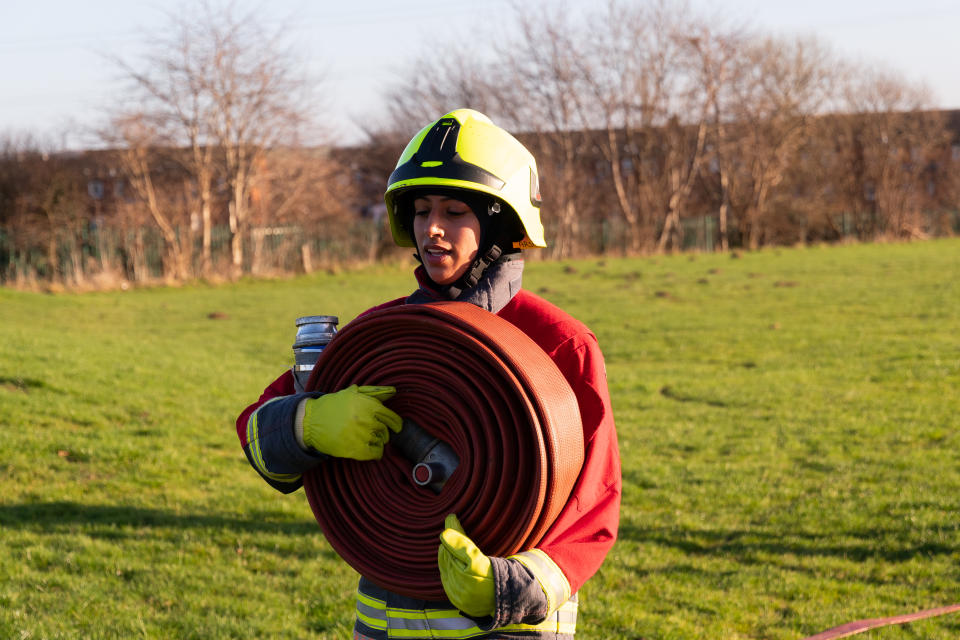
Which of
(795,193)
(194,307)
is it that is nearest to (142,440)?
(194,307)

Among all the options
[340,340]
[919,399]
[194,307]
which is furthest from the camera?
[194,307]

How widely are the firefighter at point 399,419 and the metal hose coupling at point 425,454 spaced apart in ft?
0.26

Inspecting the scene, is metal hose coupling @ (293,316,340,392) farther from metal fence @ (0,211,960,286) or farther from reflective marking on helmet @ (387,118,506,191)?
metal fence @ (0,211,960,286)

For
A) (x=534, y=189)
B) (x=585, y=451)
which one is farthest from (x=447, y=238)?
(x=585, y=451)

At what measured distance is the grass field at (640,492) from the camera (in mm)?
5258

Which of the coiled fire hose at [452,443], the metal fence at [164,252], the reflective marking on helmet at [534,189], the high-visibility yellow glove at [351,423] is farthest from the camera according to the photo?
the metal fence at [164,252]

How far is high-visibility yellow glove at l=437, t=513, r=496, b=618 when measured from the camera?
2.12 m

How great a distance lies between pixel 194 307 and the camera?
950 inches

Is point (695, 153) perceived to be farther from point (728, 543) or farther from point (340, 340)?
point (340, 340)

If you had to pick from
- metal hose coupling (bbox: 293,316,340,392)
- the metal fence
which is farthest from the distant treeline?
metal hose coupling (bbox: 293,316,340,392)

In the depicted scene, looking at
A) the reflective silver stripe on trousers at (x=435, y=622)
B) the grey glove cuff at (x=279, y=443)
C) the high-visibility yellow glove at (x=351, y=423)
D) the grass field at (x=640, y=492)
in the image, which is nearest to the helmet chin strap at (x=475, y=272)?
the high-visibility yellow glove at (x=351, y=423)

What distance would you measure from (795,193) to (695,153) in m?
11.4

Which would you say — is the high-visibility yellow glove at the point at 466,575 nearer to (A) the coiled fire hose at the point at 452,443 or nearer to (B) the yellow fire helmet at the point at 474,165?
(A) the coiled fire hose at the point at 452,443

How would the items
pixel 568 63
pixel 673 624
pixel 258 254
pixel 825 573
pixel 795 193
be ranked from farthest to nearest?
pixel 795 193 → pixel 568 63 → pixel 258 254 → pixel 825 573 → pixel 673 624
